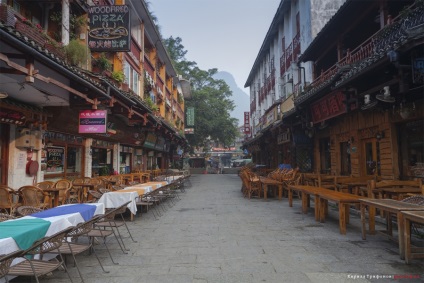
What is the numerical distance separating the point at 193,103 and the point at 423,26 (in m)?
37.1

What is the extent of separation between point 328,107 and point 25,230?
1020 cm

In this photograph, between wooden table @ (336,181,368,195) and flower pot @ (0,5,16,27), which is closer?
flower pot @ (0,5,16,27)

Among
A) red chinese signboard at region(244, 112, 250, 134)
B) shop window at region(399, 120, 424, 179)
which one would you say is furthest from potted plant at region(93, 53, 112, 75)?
red chinese signboard at region(244, 112, 250, 134)

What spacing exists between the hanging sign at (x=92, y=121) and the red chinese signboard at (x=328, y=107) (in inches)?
287

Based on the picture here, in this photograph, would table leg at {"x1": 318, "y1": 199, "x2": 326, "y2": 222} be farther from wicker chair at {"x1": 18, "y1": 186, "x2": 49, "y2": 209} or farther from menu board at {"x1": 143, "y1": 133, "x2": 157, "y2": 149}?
menu board at {"x1": 143, "y1": 133, "x2": 157, "y2": 149}

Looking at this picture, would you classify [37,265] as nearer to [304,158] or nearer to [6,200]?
[6,200]

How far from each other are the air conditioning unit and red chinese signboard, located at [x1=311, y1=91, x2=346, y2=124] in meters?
9.05

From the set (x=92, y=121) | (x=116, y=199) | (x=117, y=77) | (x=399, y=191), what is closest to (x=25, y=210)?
(x=116, y=199)

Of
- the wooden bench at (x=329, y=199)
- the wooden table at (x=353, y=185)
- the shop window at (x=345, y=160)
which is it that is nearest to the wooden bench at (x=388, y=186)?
the wooden bench at (x=329, y=199)

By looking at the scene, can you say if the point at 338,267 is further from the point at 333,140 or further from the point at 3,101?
the point at 333,140

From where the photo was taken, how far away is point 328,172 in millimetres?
14000

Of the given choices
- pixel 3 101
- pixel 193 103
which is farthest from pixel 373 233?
pixel 193 103

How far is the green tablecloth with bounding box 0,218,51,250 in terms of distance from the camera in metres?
3.20

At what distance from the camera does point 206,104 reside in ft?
132
